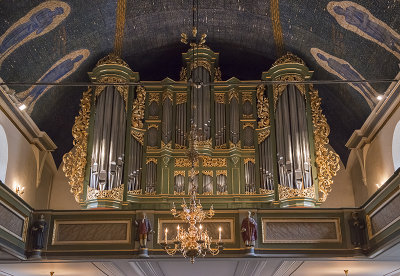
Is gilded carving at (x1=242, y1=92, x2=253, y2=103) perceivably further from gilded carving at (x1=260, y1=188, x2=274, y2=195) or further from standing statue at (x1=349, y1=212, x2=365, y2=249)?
standing statue at (x1=349, y1=212, x2=365, y2=249)

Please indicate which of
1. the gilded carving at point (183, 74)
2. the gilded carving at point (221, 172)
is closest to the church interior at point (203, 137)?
the gilded carving at point (221, 172)

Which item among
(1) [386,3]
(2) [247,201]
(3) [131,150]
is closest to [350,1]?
(1) [386,3]

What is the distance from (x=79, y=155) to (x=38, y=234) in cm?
328

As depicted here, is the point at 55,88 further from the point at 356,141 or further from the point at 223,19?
the point at 356,141

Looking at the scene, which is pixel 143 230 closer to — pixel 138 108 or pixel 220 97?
pixel 138 108

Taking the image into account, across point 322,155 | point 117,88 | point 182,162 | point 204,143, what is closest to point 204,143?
point 204,143

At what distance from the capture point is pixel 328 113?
18484mm

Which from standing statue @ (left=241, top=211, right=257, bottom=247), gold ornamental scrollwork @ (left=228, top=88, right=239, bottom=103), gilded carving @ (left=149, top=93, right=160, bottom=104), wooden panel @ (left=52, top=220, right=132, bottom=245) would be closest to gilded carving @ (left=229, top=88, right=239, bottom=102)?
gold ornamental scrollwork @ (left=228, top=88, right=239, bottom=103)

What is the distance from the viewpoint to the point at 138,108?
16906mm

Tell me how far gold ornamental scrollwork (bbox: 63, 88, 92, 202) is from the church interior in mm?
50

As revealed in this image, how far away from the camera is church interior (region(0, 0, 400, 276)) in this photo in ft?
43.5

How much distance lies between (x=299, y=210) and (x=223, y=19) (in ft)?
22.3

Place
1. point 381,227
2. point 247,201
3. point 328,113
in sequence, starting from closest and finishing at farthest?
point 381,227
point 247,201
point 328,113

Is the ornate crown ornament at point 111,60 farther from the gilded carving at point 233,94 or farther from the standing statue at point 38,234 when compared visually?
the standing statue at point 38,234
